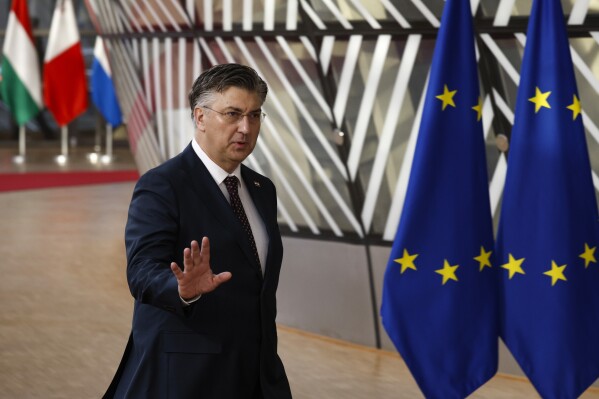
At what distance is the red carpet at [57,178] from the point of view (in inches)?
757

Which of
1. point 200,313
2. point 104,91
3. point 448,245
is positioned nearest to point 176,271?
point 200,313

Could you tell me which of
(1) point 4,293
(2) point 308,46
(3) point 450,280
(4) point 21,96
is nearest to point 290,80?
(2) point 308,46

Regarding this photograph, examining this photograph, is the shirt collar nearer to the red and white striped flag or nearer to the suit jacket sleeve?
the suit jacket sleeve

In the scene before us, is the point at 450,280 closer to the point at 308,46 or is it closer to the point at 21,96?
the point at 308,46

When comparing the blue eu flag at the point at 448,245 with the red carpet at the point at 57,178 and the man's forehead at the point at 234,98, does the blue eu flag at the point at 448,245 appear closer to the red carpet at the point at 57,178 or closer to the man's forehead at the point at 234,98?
the man's forehead at the point at 234,98

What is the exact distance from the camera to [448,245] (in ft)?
17.3

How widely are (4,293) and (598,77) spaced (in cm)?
581

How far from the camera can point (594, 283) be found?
5121 millimetres

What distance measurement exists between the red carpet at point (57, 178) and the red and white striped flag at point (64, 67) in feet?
5.45

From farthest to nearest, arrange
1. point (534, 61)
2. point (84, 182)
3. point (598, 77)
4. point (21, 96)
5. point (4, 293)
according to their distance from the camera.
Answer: point (21, 96) → point (84, 182) → point (4, 293) → point (598, 77) → point (534, 61)

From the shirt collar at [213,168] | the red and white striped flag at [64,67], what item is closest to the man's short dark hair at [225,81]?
the shirt collar at [213,168]

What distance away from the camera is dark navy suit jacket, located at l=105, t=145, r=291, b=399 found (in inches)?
133

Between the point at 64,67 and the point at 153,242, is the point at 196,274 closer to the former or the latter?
the point at 153,242

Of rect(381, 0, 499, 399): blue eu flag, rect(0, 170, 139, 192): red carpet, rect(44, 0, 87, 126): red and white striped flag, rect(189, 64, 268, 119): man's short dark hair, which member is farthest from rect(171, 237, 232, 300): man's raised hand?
rect(44, 0, 87, 126): red and white striped flag
